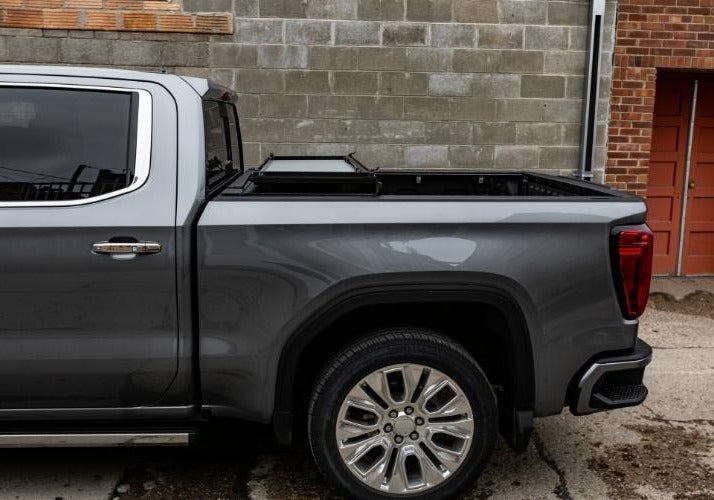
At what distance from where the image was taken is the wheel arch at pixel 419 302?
3.12 metres

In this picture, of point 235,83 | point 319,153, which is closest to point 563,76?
point 319,153

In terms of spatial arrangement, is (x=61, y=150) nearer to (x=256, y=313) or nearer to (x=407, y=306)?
(x=256, y=313)

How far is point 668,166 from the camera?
27.6ft

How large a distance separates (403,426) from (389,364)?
0.97 ft

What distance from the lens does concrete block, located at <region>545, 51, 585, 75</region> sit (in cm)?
751

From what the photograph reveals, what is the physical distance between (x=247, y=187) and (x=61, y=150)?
88cm

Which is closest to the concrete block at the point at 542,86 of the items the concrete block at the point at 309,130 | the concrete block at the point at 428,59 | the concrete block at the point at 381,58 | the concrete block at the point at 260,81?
the concrete block at the point at 428,59

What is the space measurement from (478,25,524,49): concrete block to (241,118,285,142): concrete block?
7.06ft

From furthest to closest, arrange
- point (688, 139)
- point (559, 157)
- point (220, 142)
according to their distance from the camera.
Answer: point (688, 139), point (559, 157), point (220, 142)

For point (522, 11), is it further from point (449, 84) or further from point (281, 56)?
point (281, 56)

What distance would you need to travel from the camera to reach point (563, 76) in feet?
24.8

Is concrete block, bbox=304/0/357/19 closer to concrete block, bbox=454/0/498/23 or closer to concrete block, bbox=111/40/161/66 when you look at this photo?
concrete block, bbox=454/0/498/23

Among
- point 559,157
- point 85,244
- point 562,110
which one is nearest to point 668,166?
point 559,157

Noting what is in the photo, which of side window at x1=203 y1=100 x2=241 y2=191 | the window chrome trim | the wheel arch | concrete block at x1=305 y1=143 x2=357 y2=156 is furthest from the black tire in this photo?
concrete block at x1=305 y1=143 x2=357 y2=156
